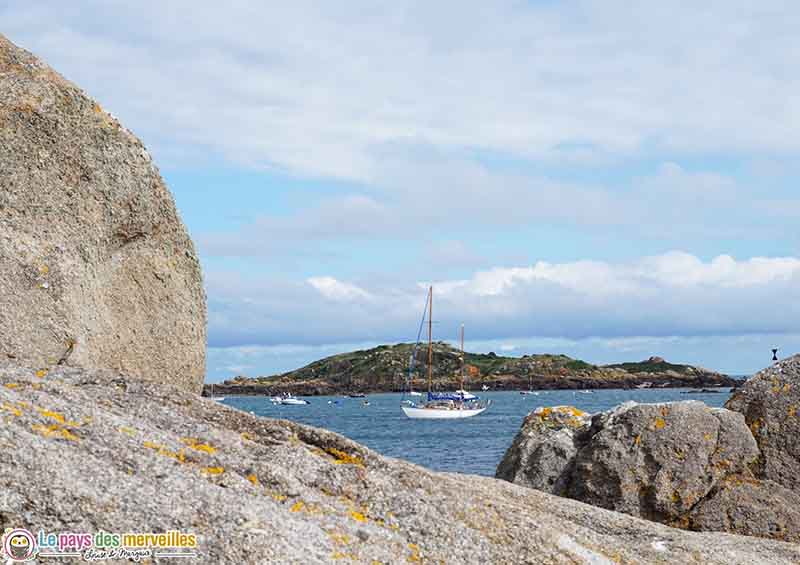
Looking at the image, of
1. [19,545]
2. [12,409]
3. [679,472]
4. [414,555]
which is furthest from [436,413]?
[19,545]

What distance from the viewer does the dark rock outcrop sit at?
54.1 ft

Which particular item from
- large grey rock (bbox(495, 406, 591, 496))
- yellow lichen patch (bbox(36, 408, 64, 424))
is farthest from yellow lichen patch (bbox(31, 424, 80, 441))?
large grey rock (bbox(495, 406, 591, 496))

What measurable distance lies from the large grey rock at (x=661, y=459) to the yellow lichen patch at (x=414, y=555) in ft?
29.1

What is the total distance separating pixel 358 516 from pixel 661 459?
9479 millimetres

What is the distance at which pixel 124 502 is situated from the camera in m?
7.83

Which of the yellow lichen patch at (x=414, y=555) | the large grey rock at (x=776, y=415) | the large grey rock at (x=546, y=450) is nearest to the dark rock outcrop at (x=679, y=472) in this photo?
the large grey rock at (x=776, y=415)

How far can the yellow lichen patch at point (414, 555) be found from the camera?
8922 mm

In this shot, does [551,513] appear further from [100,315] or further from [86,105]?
[86,105]

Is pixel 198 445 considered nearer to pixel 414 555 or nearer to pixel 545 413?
pixel 414 555

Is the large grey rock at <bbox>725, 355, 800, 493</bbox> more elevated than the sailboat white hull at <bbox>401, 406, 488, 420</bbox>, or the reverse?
the large grey rock at <bbox>725, 355, 800, 493</bbox>

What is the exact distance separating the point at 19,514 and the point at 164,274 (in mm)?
6715

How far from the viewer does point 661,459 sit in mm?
17328

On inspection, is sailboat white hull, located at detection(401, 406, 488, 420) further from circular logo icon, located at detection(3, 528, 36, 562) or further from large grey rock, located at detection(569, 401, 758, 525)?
circular logo icon, located at detection(3, 528, 36, 562)

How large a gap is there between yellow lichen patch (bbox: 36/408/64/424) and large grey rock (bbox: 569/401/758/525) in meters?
10.7
